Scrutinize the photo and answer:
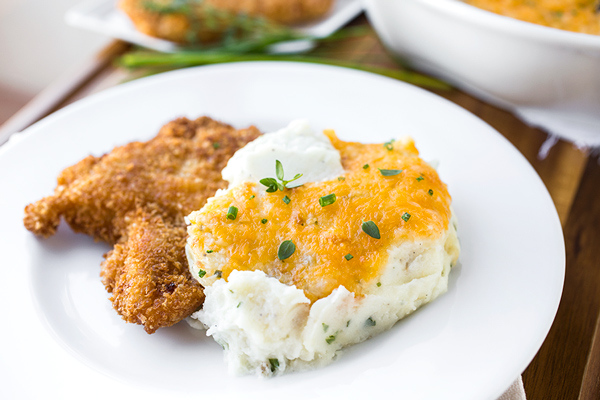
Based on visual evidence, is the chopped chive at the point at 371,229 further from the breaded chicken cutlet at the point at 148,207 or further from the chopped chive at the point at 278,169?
the breaded chicken cutlet at the point at 148,207

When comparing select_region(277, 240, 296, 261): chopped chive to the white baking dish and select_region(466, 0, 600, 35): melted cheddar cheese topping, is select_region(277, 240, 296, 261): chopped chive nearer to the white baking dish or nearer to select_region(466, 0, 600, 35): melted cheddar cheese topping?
the white baking dish

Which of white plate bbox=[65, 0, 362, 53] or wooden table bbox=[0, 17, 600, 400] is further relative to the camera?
white plate bbox=[65, 0, 362, 53]

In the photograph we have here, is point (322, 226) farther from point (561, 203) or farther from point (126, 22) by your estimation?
point (126, 22)

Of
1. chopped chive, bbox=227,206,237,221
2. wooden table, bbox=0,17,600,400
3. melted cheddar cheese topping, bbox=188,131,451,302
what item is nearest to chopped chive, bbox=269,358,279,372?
melted cheddar cheese topping, bbox=188,131,451,302

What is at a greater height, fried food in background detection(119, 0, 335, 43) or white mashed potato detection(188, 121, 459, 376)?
fried food in background detection(119, 0, 335, 43)

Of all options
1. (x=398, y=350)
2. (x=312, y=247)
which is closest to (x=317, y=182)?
(x=312, y=247)

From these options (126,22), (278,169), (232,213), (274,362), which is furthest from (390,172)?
(126,22)
